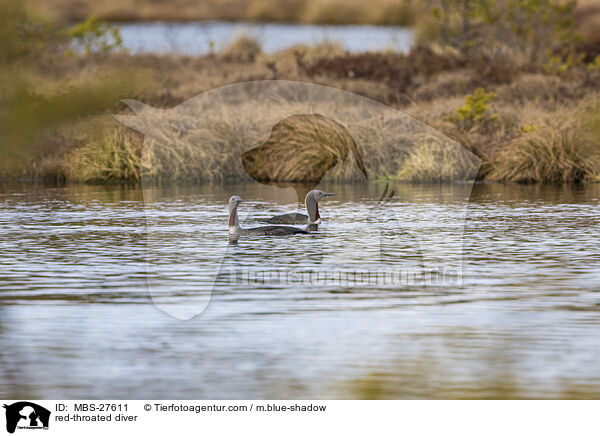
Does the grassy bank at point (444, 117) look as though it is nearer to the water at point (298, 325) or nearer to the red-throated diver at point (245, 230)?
the red-throated diver at point (245, 230)

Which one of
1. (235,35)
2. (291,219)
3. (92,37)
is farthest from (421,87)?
(291,219)

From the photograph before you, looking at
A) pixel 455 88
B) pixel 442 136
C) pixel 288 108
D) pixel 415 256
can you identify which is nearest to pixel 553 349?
pixel 415 256

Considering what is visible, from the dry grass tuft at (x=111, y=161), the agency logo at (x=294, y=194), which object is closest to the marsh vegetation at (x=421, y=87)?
the dry grass tuft at (x=111, y=161)

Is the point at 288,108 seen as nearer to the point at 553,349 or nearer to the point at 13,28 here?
the point at 553,349

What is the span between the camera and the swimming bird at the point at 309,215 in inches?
571

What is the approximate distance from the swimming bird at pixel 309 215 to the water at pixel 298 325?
0.55 m

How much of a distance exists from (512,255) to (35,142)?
26.1 feet

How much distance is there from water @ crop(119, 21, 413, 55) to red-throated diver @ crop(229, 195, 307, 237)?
27953mm

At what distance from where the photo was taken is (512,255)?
11.6 meters

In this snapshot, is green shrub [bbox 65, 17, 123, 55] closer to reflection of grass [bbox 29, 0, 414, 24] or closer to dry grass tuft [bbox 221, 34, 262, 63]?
dry grass tuft [bbox 221, 34, 262, 63]
